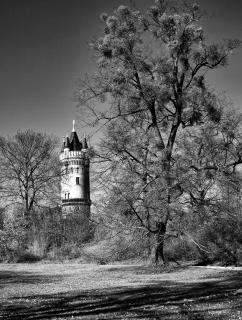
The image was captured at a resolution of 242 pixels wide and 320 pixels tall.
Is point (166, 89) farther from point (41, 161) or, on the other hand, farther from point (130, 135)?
point (41, 161)

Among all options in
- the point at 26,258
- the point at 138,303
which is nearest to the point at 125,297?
the point at 138,303

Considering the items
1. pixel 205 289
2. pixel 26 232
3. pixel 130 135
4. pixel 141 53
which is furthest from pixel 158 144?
pixel 26 232

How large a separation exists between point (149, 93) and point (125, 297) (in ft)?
34.3

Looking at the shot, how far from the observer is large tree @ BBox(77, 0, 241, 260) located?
19.0 m

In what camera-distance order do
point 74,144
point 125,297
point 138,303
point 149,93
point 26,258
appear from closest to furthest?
point 138,303, point 125,297, point 149,93, point 26,258, point 74,144

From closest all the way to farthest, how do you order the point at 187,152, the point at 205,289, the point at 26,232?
the point at 205,289, the point at 187,152, the point at 26,232

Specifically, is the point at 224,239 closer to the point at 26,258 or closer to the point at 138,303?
the point at 138,303

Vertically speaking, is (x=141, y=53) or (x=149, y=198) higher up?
(x=141, y=53)

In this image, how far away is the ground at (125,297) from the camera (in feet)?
26.5

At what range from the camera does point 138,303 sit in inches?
368

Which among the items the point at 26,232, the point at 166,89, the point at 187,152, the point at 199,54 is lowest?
the point at 26,232

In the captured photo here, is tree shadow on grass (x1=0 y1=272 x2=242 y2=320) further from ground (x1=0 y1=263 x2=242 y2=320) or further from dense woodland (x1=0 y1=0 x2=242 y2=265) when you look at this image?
dense woodland (x1=0 y1=0 x2=242 y2=265)

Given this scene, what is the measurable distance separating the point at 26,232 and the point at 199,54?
56.2 ft

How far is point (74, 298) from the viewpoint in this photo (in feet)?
34.3
